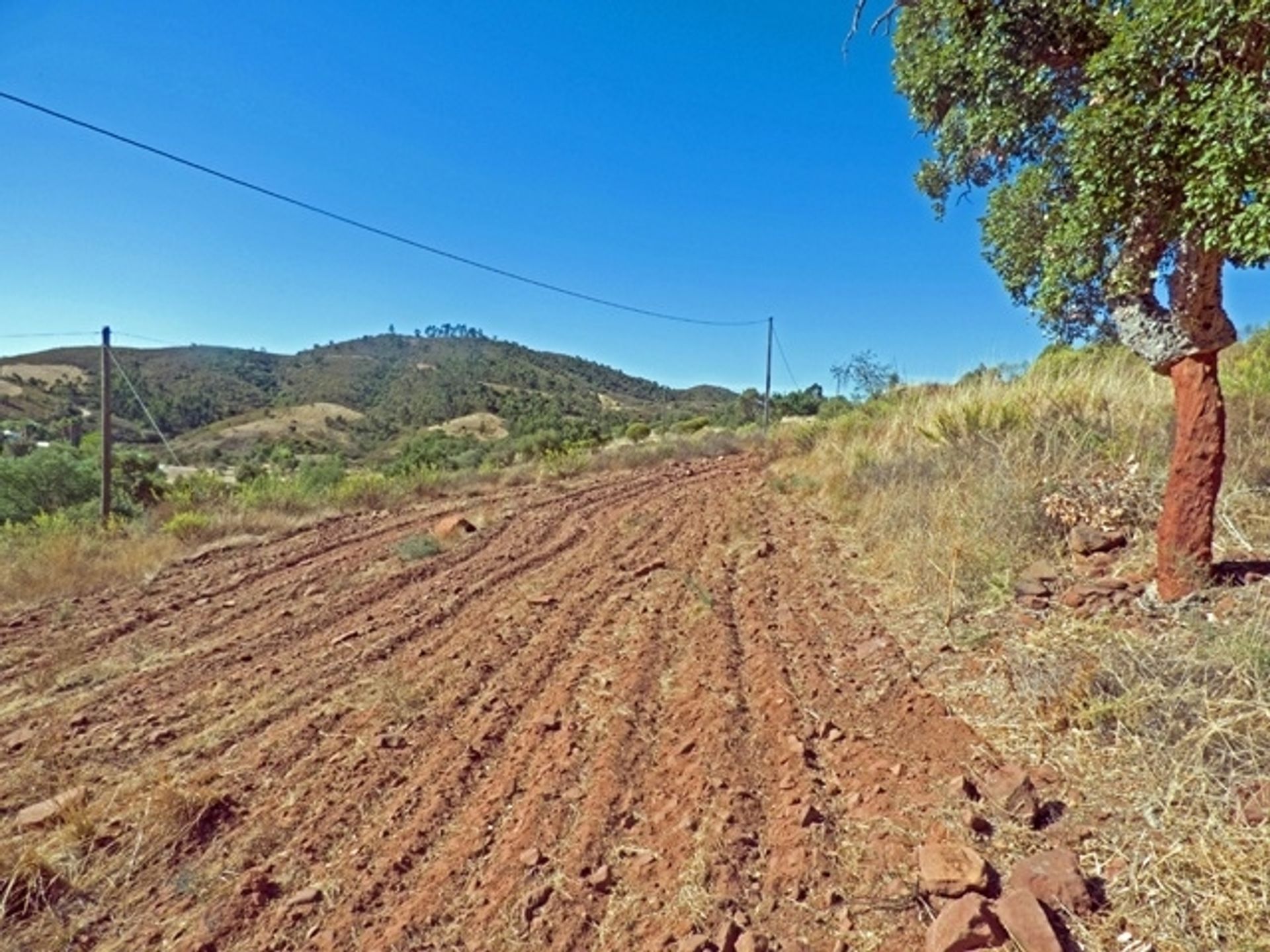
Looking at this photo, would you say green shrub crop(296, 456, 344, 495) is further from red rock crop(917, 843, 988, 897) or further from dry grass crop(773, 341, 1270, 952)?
red rock crop(917, 843, 988, 897)

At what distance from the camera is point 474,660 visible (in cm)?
406

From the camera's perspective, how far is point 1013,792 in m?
2.32

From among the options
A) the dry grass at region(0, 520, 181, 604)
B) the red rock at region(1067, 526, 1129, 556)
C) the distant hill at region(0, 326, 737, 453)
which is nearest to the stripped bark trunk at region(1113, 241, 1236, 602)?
the red rock at region(1067, 526, 1129, 556)

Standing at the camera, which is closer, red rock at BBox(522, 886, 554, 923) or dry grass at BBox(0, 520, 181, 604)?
red rock at BBox(522, 886, 554, 923)

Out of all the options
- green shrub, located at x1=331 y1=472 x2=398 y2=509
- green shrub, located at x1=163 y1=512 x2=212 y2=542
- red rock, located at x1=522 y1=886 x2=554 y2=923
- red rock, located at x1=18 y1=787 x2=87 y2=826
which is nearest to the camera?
red rock, located at x1=522 y1=886 x2=554 y2=923

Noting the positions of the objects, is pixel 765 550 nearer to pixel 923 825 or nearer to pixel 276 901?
pixel 923 825

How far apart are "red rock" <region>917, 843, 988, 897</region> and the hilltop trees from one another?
215 cm

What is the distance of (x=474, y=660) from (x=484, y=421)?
4732cm

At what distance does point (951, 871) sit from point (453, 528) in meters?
6.40

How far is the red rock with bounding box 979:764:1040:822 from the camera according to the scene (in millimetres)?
2273

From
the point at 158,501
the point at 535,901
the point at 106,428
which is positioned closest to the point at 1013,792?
the point at 535,901

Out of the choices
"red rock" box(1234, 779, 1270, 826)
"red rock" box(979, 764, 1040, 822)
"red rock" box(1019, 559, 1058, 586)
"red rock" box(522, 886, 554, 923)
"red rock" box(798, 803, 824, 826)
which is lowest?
"red rock" box(522, 886, 554, 923)

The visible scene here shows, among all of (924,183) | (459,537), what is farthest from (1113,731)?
(459,537)

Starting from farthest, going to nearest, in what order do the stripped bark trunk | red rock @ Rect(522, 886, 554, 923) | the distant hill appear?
1. the distant hill
2. the stripped bark trunk
3. red rock @ Rect(522, 886, 554, 923)
